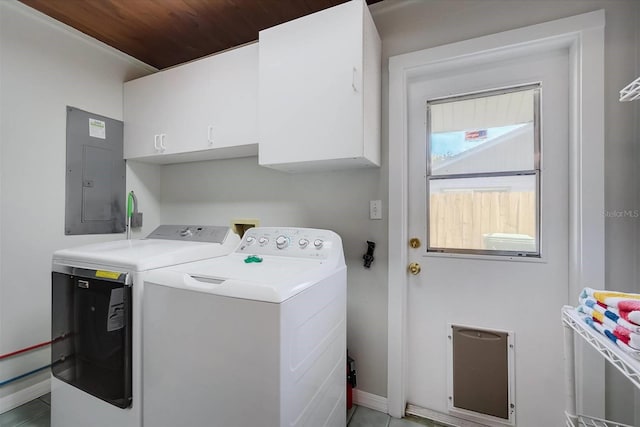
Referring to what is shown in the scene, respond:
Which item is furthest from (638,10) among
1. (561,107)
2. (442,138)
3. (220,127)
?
(220,127)

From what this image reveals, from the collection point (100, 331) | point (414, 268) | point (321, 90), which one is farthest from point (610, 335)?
point (100, 331)

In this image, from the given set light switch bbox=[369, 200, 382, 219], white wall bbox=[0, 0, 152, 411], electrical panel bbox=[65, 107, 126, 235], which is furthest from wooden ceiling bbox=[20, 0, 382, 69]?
light switch bbox=[369, 200, 382, 219]

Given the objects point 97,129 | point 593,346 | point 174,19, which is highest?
point 174,19

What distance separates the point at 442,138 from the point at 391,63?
1.76 feet

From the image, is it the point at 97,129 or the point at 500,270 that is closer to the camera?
the point at 500,270

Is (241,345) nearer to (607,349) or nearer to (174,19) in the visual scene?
(607,349)

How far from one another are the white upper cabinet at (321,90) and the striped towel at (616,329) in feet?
3.23

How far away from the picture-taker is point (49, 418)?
1.54 metres

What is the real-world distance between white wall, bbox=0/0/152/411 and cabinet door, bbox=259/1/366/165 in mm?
1450

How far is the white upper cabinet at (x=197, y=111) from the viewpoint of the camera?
1.67 meters

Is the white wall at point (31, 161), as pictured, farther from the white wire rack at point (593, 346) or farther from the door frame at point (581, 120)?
the white wire rack at point (593, 346)

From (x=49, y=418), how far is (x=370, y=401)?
186 centimetres

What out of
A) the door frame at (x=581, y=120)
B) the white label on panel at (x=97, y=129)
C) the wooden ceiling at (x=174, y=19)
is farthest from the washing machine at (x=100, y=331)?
the door frame at (x=581, y=120)

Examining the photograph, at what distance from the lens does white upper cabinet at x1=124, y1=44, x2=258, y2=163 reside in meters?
1.67
